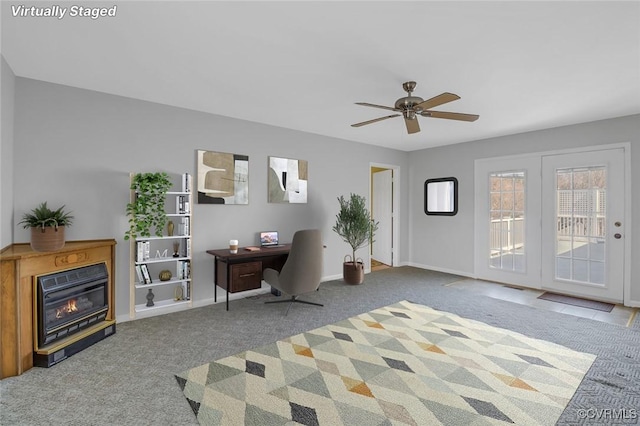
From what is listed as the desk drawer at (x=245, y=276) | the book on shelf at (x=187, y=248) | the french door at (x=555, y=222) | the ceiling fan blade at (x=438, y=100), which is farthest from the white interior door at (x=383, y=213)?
the book on shelf at (x=187, y=248)

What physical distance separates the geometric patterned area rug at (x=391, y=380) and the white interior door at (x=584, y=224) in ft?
7.22

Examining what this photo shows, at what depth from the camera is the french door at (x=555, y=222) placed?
13.6ft

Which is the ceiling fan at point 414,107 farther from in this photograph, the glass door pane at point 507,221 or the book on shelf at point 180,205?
the glass door pane at point 507,221

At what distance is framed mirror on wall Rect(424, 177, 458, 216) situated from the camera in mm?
5836

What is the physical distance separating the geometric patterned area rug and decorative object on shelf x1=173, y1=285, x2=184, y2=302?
1.48 m

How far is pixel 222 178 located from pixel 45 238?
6.41 ft

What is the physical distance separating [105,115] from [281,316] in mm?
2924

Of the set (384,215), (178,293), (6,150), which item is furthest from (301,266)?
(384,215)

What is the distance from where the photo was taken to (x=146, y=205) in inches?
128

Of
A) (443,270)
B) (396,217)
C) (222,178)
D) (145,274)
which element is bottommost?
(443,270)

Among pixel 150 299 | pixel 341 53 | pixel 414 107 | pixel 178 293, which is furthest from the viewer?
pixel 178 293

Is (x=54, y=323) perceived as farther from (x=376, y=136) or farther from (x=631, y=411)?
(x=376, y=136)

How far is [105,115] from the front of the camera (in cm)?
330

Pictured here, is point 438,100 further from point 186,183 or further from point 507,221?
point 507,221
